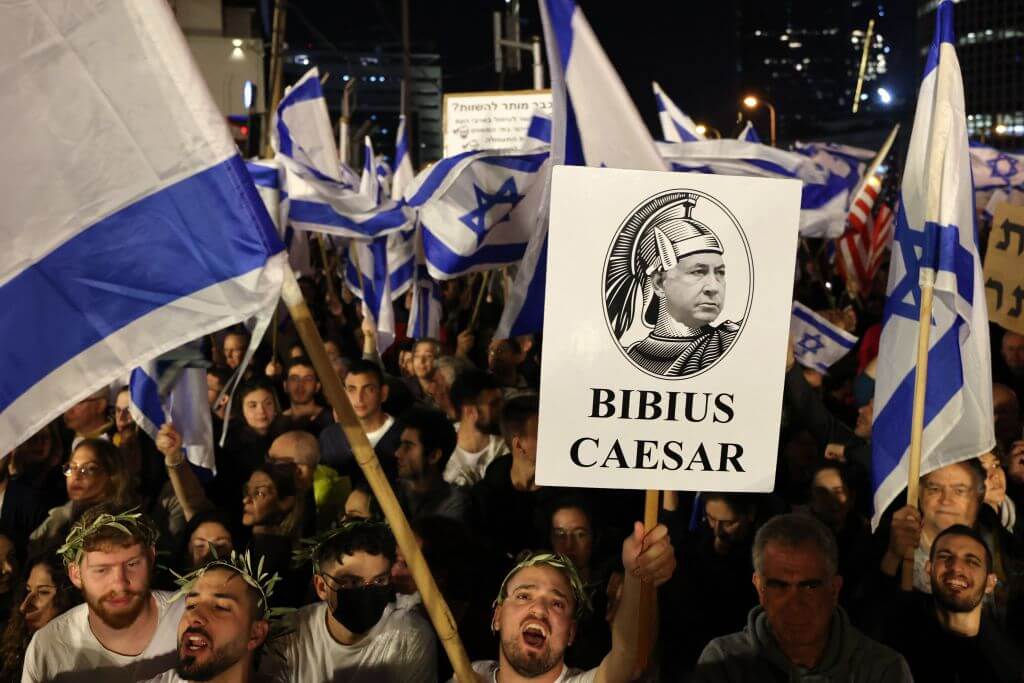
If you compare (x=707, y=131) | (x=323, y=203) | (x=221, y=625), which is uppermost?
(x=323, y=203)

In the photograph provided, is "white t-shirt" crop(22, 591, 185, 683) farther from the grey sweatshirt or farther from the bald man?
the grey sweatshirt

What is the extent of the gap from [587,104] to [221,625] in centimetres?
267

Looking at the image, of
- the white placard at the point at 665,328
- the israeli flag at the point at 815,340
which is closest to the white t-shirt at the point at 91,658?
the white placard at the point at 665,328

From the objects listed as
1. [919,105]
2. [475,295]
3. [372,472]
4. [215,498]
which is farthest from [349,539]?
[475,295]

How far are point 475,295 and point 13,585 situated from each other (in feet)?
34.8

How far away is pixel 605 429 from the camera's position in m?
3.31

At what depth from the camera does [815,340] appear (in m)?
7.69

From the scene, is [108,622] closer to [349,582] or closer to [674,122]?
[349,582]

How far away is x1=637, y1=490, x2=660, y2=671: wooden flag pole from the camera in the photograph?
10.9 feet

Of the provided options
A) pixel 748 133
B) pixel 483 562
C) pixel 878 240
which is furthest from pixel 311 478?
pixel 878 240

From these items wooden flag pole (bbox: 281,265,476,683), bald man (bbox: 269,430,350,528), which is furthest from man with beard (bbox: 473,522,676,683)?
bald man (bbox: 269,430,350,528)

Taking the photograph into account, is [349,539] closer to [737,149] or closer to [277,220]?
[277,220]

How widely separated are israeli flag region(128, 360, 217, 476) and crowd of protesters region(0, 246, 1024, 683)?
9.2 inches

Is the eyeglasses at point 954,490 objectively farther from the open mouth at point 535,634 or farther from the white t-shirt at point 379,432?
the white t-shirt at point 379,432
